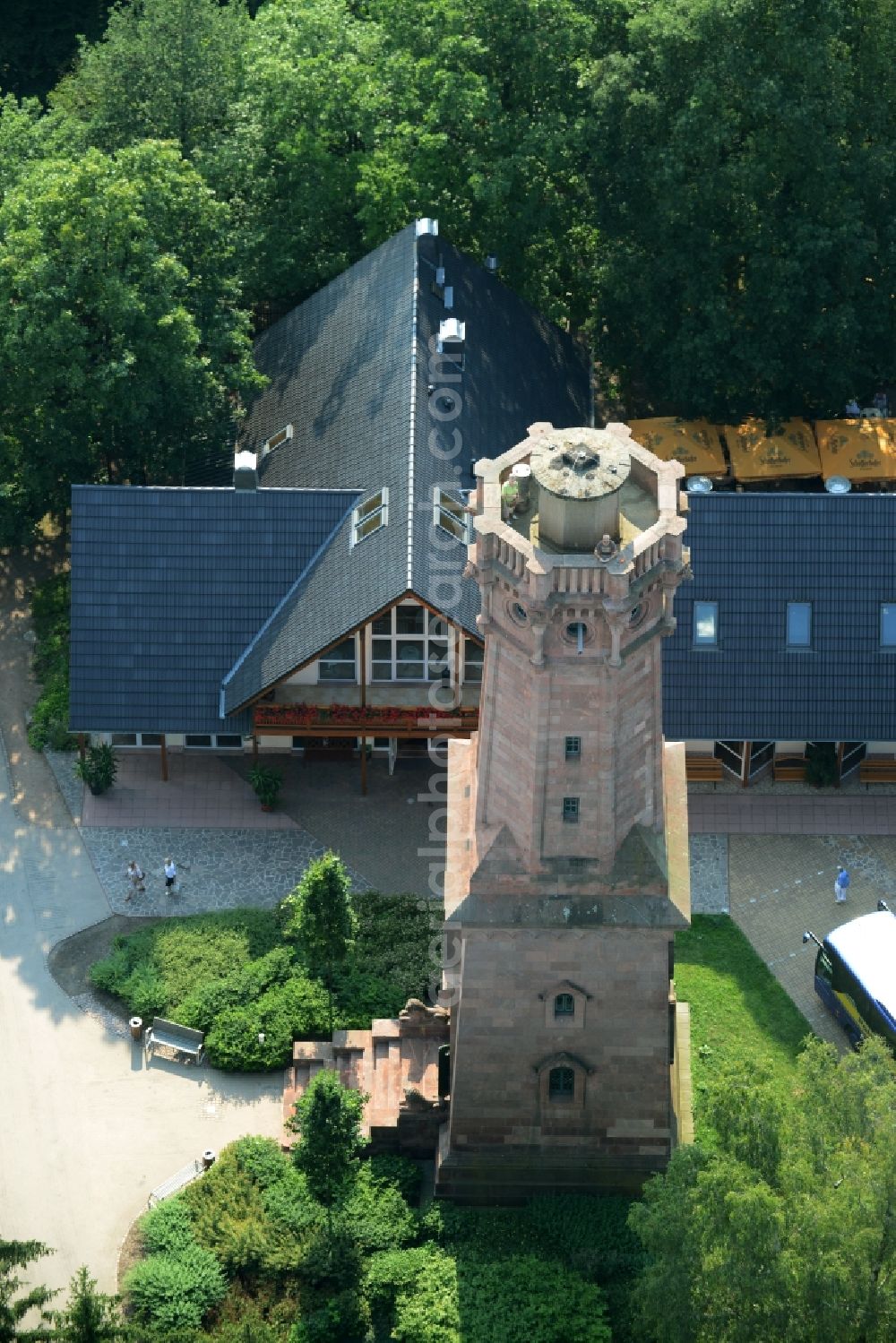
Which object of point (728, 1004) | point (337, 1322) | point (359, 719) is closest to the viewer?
point (337, 1322)

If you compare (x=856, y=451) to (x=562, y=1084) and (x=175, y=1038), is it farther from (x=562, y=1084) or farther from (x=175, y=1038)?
(x=175, y=1038)

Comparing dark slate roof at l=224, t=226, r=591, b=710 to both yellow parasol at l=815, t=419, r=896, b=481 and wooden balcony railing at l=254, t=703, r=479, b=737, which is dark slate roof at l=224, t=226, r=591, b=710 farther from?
yellow parasol at l=815, t=419, r=896, b=481

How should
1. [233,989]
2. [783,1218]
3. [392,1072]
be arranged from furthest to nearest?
[233,989] < [392,1072] < [783,1218]

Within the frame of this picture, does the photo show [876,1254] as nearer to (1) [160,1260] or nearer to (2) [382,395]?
(1) [160,1260]

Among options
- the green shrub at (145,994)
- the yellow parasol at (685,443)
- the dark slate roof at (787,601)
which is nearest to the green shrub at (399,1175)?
the green shrub at (145,994)

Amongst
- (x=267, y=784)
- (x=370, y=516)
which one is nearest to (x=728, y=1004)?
(x=267, y=784)

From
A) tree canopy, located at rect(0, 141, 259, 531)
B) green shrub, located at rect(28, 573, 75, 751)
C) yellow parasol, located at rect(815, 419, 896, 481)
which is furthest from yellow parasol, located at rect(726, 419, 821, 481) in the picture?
green shrub, located at rect(28, 573, 75, 751)
